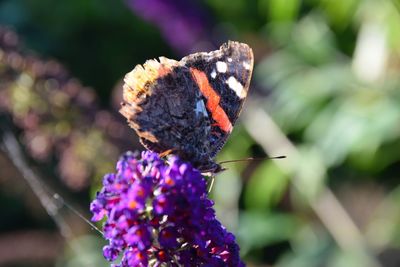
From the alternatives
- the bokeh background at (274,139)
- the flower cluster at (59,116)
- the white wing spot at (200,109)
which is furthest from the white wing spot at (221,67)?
the flower cluster at (59,116)

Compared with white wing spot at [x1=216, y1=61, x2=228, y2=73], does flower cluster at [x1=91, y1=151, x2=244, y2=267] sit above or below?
below

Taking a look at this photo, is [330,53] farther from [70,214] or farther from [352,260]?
[70,214]

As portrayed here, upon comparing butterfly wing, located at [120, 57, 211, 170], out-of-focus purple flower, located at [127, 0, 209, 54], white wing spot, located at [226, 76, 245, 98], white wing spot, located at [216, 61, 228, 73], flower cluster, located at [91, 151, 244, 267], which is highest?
out-of-focus purple flower, located at [127, 0, 209, 54]

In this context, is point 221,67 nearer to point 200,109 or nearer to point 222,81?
point 222,81

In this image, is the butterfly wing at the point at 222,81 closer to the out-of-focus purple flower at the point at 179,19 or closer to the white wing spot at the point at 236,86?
the white wing spot at the point at 236,86

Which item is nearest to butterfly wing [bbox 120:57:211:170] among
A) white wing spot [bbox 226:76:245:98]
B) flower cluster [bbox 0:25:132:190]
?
white wing spot [bbox 226:76:245:98]

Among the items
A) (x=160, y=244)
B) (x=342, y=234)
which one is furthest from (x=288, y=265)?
(x=160, y=244)

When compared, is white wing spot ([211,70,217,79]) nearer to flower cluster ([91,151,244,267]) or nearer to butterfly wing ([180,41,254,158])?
butterfly wing ([180,41,254,158])

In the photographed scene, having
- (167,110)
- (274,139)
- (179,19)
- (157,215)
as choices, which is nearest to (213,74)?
(167,110)
